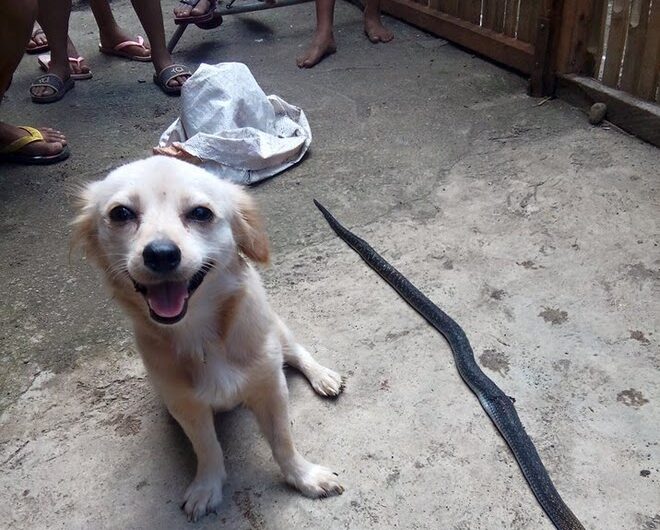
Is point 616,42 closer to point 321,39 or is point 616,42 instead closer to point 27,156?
point 321,39

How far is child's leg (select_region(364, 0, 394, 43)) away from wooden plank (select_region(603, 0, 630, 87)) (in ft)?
5.96

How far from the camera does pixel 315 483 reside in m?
1.75

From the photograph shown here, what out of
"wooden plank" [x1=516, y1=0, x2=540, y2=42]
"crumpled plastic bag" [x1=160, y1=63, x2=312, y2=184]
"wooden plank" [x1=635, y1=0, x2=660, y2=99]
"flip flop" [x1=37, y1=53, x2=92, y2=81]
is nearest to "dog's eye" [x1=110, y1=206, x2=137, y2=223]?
"crumpled plastic bag" [x1=160, y1=63, x2=312, y2=184]

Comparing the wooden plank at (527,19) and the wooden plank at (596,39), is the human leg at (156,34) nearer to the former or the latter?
the wooden plank at (527,19)

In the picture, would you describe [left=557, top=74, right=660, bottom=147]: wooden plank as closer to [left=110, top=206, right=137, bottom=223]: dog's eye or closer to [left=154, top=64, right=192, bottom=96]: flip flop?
[left=154, top=64, right=192, bottom=96]: flip flop

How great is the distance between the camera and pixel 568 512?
163 cm

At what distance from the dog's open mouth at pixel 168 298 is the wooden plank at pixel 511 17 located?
3428 mm

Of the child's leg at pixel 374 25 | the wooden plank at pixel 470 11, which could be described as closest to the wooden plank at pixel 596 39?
the wooden plank at pixel 470 11

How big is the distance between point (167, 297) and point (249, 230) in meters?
0.29

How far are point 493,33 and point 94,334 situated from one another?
3.32m

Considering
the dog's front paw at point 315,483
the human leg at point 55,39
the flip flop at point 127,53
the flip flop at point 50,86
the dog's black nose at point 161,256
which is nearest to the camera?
the dog's black nose at point 161,256

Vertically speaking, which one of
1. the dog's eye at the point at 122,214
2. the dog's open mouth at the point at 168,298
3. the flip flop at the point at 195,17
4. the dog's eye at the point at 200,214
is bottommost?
the flip flop at the point at 195,17

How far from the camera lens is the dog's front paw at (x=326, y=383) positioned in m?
2.04

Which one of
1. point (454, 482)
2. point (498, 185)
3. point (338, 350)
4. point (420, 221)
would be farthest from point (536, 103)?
point (454, 482)
